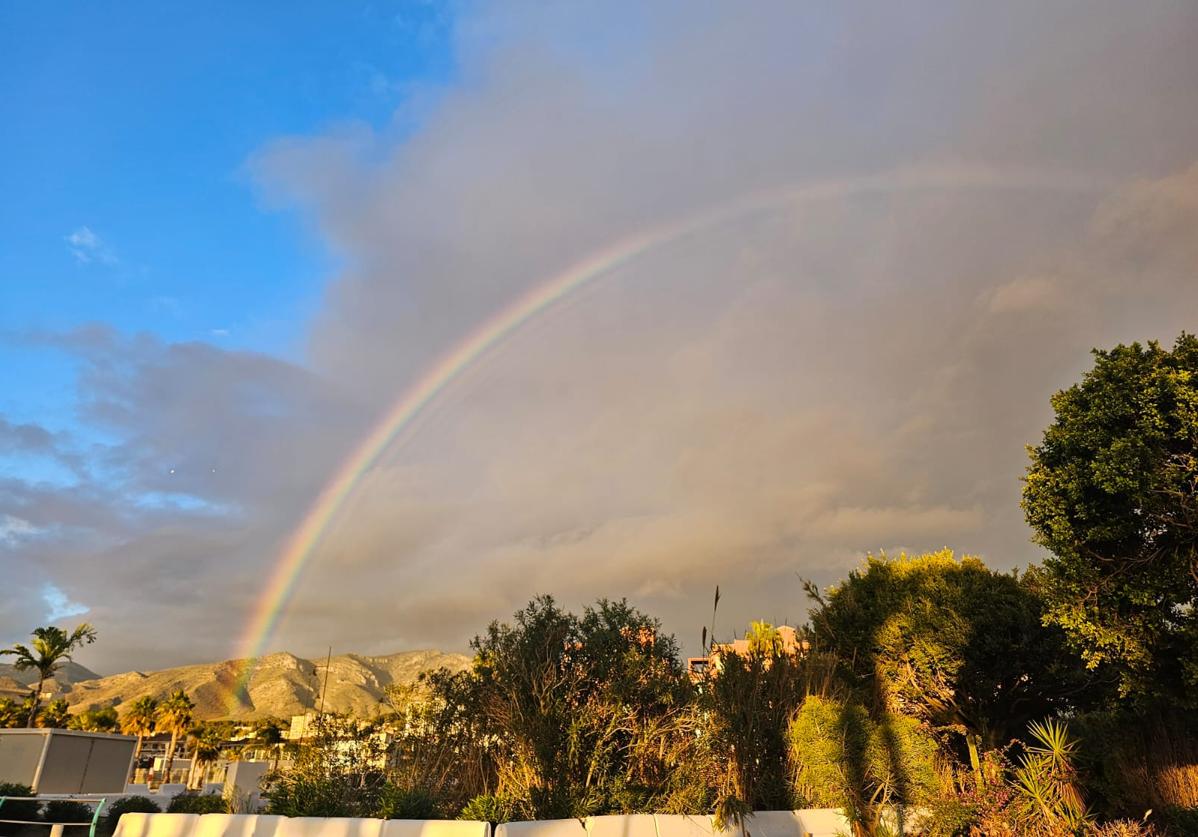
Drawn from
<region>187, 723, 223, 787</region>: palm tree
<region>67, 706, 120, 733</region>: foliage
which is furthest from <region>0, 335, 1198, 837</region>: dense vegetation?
<region>187, 723, 223, 787</region>: palm tree

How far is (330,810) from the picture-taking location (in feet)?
60.6

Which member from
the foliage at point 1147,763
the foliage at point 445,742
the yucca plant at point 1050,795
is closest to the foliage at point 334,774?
the foliage at point 445,742

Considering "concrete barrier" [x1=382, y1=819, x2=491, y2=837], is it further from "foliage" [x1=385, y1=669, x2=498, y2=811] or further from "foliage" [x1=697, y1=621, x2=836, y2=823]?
"foliage" [x1=697, y1=621, x2=836, y2=823]

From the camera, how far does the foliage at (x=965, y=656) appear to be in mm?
26656

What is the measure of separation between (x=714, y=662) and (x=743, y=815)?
6.54 metres

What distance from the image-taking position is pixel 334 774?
2028cm

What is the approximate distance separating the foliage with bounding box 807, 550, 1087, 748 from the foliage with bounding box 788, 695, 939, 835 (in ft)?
11.2

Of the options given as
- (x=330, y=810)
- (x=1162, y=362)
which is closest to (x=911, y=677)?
(x=1162, y=362)

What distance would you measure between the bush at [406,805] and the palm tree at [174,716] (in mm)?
63925

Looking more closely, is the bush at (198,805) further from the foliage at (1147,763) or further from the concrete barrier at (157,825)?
the foliage at (1147,763)

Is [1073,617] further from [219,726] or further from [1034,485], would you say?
[219,726]

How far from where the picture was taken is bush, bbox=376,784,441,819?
16891mm

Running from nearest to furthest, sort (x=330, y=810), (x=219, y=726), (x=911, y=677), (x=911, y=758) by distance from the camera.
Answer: (x=330, y=810) → (x=911, y=758) → (x=911, y=677) → (x=219, y=726)

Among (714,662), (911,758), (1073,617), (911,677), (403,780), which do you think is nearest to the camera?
(1073,617)
